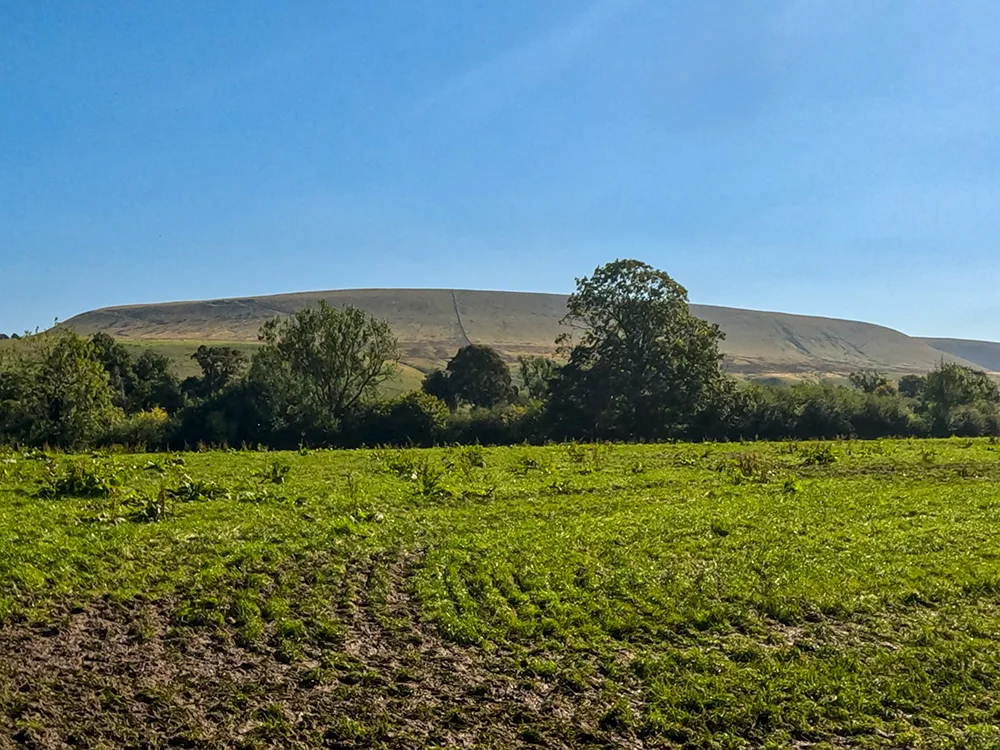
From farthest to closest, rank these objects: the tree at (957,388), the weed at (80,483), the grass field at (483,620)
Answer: the tree at (957,388), the weed at (80,483), the grass field at (483,620)

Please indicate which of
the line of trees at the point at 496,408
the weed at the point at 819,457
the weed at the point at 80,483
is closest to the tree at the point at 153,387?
the line of trees at the point at 496,408

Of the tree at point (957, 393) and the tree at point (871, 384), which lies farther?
the tree at point (871, 384)

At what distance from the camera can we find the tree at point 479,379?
7044 centimetres

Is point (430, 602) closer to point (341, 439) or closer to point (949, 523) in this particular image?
point (949, 523)

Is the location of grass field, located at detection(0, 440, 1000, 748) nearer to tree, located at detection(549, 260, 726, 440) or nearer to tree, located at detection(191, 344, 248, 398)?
tree, located at detection(549, 260, 726, 440)

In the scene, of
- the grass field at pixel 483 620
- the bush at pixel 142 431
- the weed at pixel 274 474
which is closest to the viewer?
the grass field at pixel 483 620

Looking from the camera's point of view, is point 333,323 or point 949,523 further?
point 333,323

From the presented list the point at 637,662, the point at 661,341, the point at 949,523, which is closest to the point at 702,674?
the point at 637,662

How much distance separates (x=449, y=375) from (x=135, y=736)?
6587cm

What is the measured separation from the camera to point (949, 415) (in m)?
57.4

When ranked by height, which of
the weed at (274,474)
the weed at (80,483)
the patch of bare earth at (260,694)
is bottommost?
the patch of bare earth at (260,694)

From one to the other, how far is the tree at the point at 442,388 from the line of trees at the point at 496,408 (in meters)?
11.0

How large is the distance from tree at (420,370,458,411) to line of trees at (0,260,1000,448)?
11023 mm

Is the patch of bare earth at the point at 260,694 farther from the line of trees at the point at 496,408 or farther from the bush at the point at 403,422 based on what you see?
the bush at the point at 403,422
